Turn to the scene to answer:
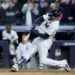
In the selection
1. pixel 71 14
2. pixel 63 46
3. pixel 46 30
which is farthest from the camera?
pixel 71 14

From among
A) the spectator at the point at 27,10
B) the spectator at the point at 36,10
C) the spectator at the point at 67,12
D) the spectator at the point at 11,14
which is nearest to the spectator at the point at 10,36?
the spectator at the point at 11,14

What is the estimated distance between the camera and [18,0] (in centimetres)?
943

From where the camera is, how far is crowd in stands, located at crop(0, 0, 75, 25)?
9.16m

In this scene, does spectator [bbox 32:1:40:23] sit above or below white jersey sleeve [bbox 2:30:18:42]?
above

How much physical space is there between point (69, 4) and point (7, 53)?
103 inches

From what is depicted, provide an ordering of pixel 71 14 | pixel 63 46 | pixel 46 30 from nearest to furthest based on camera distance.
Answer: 1. pixel 46 30
2. pixel 63 46
3. pixel 71 14

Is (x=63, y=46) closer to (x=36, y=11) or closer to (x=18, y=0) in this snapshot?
(x=36, y=11)

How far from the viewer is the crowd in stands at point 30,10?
9.16 meters

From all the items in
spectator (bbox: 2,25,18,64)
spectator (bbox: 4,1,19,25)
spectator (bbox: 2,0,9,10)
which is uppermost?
spectator (bbox: 2,0,9,10)

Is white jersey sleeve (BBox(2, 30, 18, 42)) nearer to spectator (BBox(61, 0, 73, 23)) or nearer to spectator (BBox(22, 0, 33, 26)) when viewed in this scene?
spectator (BBox(22, 0, 33, 26))

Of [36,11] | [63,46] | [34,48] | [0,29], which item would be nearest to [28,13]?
[36,11]

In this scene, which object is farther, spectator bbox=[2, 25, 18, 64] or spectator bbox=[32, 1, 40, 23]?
spectator bbox=[32, 1, 40, 23]

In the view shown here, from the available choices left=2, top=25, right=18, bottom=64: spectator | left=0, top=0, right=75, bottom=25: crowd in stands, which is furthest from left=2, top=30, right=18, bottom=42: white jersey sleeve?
left=0, top=0, right=75, bottom=25: crowd in stands

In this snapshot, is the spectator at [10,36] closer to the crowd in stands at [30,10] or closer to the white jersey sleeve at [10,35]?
the white jersey sleeve at [10,35]
